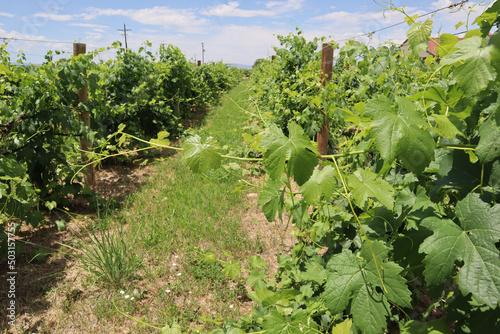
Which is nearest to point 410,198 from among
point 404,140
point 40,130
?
point 404,140

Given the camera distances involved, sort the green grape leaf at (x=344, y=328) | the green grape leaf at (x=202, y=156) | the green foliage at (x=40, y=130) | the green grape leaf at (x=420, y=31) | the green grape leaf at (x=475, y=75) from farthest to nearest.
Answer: the green foliage at (x=40, y=130) → the green grape leaf at (x=344, y=328) → the green grape leaf at (x=420, y=31) → the green grape leaf at (x=202, y=156) → the green grape leaf at (x=475, y=75)

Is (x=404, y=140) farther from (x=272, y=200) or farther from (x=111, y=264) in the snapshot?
(x=111, y=264)

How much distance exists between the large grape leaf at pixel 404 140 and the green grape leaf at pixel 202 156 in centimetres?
54

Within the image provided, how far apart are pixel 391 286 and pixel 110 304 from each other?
6.89 feet

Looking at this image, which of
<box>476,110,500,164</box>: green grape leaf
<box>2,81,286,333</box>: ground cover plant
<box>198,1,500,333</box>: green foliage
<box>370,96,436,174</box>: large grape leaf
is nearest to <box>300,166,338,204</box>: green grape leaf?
<box>198,1,500,333</box>: green foliage

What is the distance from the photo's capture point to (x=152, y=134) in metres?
7.06

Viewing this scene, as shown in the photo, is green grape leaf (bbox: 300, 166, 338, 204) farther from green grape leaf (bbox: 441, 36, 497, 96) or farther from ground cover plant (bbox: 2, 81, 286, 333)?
ground cover plant (bbox: 2, 81, 286, 333)

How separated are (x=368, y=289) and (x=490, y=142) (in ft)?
2.20

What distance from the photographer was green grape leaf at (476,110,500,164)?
2.90ft

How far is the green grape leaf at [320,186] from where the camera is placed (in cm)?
105

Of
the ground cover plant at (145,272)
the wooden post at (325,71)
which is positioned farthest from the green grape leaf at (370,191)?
the wooden post at (325,71)

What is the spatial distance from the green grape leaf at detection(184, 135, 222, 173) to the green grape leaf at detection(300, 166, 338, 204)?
339 mm

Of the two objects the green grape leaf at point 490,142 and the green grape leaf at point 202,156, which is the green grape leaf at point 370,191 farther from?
the green grape leaf at point 202,156

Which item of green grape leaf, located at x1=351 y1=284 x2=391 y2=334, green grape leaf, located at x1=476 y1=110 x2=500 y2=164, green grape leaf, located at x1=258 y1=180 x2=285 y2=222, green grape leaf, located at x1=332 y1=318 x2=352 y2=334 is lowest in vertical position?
green grape leaf, located at x1=332 y1=318 x2=352 y2=334
